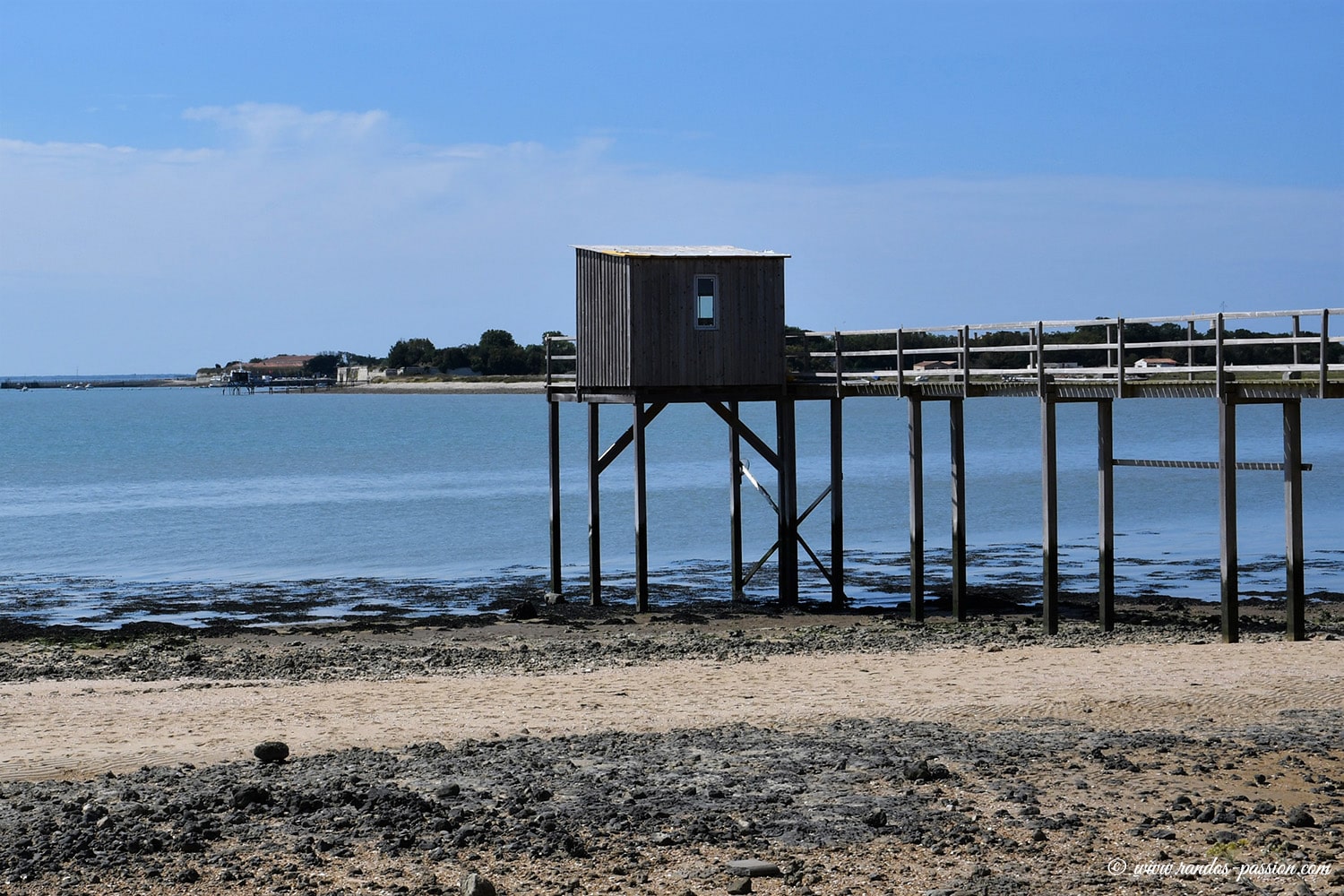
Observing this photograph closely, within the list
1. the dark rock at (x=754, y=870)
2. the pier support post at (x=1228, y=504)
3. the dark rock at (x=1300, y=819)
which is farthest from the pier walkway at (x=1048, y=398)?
the dark rock at (x=754, y=870)

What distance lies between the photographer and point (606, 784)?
11.0 m

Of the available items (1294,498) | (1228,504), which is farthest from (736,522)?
(1294,498)

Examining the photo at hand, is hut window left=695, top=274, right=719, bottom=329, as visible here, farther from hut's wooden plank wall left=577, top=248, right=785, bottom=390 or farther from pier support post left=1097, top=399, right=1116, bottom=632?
pier support post left=1097, top=399, right=1116, bottom=632

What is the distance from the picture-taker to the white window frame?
80.0ft

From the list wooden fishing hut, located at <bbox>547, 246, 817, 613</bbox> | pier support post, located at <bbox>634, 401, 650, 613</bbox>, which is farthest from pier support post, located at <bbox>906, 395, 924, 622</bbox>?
pier support post, located at <bbox>634, 401, 650, 613</bbox>

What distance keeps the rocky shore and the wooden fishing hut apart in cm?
764

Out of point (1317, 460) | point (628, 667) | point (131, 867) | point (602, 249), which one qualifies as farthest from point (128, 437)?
point (131, 867)

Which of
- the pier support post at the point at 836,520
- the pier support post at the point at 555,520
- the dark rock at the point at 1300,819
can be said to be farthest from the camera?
the pier support post at the point at 555,520

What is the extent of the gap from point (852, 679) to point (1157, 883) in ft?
24.0

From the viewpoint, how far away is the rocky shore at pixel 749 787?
9.16m

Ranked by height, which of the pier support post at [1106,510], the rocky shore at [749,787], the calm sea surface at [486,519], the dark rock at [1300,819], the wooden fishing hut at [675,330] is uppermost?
the wooden fishing hut at [675,330]

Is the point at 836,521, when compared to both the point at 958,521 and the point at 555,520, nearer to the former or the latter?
the point at 958,521

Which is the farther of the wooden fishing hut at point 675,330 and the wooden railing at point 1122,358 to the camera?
the wooden fishing hut at point 675,330

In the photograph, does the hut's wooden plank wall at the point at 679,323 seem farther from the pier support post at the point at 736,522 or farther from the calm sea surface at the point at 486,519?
the calm sea surface at the point at 486,519
